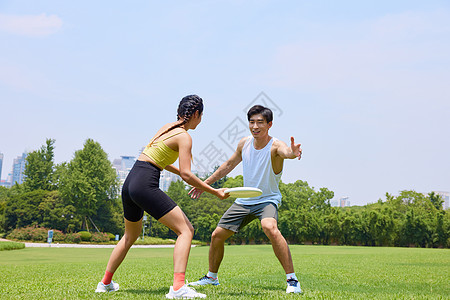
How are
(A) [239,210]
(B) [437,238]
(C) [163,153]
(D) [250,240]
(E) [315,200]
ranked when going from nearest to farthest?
(C) [163,153] → (A) [239,210] → (B) [437,238] → (D) [250,240] → (E) [315,200]

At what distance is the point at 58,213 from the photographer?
2068 inches

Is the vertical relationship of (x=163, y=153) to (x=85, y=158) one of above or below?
below

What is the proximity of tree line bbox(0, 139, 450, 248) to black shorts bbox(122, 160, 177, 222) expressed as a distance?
44.0 meters

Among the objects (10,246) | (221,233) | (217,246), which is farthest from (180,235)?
(10,246)

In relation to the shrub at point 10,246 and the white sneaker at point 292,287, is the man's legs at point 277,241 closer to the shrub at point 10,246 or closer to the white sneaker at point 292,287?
the white sneaker at point 292,287

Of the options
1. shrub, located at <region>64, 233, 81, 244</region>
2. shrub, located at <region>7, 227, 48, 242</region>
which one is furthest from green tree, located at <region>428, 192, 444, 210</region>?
shrub, located at <region>7, 227, 48, 242</region>

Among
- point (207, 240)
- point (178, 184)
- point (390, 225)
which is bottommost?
point (207, 240)

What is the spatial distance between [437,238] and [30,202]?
5055cm

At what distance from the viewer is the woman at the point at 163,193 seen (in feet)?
14.2

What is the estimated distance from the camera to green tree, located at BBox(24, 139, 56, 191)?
6012 centimetres

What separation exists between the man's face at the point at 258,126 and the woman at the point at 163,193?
1.05 m

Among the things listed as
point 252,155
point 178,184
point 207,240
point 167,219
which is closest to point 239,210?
point 252,155

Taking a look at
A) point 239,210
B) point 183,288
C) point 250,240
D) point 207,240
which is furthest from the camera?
point 207,240

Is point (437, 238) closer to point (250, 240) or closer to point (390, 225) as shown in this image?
point (390, 225)
